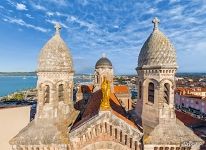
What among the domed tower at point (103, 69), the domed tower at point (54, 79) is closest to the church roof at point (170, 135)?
the domed tower at point (54, 79)

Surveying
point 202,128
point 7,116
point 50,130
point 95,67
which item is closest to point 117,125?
point 50,130

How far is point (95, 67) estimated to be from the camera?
41.9 metres

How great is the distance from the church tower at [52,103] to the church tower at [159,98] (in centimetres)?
615

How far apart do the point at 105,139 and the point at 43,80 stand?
22.7 ft

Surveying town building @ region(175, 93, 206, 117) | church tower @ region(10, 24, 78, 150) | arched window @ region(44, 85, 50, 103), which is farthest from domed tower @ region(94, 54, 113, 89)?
town building @ region(175, 93, 206, 117)

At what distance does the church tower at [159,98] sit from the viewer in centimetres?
1653

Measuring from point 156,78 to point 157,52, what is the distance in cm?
Result: 207

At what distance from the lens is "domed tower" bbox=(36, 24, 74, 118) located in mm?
18672

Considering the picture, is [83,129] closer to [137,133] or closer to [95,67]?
[137,133]

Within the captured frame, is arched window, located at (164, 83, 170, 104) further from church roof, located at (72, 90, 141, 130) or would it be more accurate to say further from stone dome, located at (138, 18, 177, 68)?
church roof, located at (72, 90, 141, 130)

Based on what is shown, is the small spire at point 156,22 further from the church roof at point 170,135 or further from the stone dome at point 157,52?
the church roof at point 170,135

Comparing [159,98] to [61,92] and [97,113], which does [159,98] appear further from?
[61,92]

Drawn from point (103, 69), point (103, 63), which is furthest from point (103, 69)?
point (103, 63)

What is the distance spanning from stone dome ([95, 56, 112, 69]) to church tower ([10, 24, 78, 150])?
Result: 2052 cm
